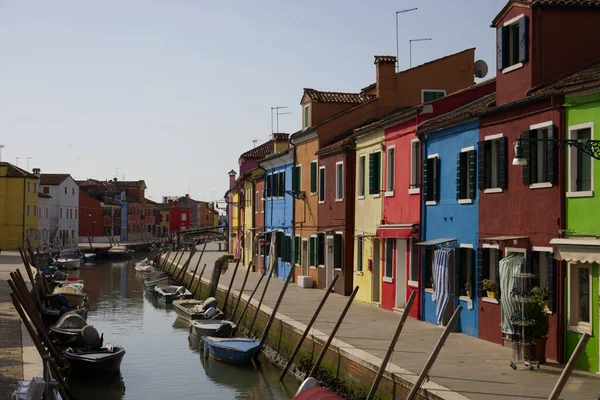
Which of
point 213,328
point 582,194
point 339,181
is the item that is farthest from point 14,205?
point 582,194

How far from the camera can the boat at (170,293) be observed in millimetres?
42159

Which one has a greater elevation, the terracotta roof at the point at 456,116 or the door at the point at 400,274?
the terracotta roof at the point at 456,116

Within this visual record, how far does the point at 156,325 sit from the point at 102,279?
27.5 metres

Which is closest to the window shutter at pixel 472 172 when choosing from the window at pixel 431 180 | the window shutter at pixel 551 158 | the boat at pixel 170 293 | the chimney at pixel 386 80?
the window at pixel 431 180

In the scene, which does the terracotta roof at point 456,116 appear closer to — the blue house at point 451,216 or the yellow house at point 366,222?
the blue house at point 451,216

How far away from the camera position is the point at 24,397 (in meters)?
13.0

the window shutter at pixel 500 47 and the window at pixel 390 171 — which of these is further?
the window at pixel 390 171

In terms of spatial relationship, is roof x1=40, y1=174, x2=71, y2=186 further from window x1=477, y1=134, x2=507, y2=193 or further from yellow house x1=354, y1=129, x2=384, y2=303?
window x1=477, y1=134, x2=507, y2=193

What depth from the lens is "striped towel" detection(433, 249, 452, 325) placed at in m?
20.6

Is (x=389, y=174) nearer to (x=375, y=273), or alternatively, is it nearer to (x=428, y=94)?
(x=375, y=273)

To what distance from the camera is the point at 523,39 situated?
17.7 metres

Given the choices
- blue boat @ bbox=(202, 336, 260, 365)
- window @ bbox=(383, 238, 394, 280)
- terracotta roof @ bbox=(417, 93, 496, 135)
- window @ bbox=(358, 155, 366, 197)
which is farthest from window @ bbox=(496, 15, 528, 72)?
window @ bbox=(358, 155, 366, 197)

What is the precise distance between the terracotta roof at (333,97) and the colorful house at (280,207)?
12.6ft

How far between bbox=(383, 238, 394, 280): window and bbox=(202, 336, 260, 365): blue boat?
15.8 ft
